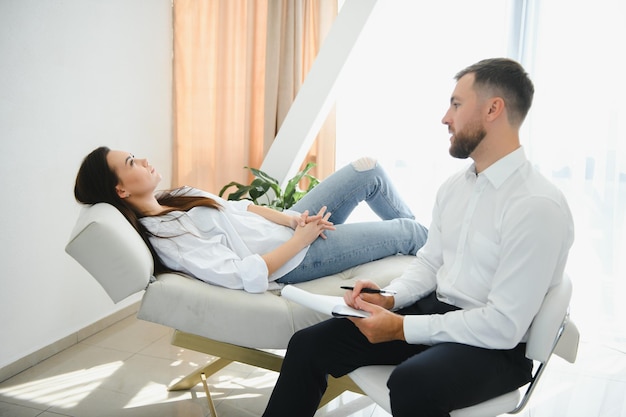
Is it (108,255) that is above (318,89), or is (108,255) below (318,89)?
below

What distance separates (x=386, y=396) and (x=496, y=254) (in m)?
0.47

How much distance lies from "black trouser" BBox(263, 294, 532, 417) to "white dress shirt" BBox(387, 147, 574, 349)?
5cm

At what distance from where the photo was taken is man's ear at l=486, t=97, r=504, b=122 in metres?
1.45

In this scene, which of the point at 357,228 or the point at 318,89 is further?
the point at 318,89

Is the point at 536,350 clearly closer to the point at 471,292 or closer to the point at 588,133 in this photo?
the point at 471,292

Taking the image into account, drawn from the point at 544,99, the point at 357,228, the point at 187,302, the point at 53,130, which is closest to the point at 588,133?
the point at 544,99

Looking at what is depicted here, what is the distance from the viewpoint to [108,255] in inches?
62.0

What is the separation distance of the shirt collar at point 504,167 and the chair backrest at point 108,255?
107 cm

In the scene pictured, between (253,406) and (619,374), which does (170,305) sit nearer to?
(253,406)

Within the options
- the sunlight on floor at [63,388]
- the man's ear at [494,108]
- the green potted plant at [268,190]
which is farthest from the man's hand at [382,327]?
the green potted plant at [268,190]

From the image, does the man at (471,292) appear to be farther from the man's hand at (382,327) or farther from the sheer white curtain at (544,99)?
the sheer white curtain at (544,99)

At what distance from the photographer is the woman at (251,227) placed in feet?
6.13

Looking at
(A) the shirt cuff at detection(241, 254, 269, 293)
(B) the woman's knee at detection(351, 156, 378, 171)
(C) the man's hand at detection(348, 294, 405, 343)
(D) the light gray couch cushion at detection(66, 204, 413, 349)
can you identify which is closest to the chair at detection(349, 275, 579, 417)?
(C) the man's hand at detection(348, 294, 405, 343)

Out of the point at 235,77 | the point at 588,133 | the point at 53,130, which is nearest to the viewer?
the point at 53,130
